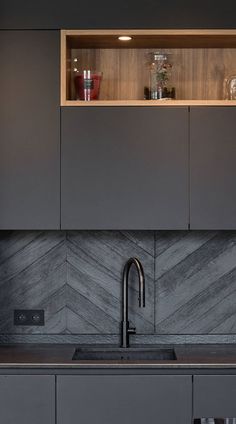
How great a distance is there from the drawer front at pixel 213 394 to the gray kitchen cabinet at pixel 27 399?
63 cm

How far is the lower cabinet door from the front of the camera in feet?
10.6

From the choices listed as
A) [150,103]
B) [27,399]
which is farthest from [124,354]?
[150,103]

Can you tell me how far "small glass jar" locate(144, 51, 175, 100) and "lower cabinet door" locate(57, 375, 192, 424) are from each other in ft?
4.41

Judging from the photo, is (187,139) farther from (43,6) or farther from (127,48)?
(43,6)

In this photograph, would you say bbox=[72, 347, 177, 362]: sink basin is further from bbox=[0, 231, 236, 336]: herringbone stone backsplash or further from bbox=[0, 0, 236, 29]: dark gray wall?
bbox=[0, 0, 236, 29]: dark gray wall

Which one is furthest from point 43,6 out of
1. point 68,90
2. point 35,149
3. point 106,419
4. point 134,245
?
point 106,419

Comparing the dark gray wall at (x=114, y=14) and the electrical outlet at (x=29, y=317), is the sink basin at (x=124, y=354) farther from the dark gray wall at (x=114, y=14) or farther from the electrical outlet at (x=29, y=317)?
the dark gray wall at (x=114, y=14)

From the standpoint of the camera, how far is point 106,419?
324cm

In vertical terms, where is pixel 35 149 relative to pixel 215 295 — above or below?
above

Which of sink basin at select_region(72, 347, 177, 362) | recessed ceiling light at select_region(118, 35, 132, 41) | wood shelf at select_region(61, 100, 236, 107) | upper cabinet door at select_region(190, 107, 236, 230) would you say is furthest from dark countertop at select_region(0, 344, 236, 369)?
recessed ceiling light at select_region(118, 35, 132, 41)

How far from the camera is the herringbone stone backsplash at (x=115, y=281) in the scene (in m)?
3.83

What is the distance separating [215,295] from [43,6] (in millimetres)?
1669

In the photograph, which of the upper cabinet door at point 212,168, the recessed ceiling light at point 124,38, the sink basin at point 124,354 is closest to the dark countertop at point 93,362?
the sink basin at point 124,354

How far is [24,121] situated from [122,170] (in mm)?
515
